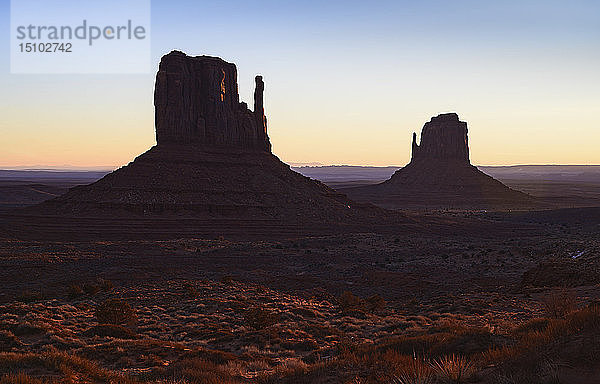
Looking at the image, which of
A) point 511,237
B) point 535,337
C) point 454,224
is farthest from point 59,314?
point 454,224

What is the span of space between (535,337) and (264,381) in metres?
6.21

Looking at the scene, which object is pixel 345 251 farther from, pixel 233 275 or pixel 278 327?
pixel 278 327

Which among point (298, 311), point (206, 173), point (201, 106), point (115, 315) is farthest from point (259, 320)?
point (201, 106)

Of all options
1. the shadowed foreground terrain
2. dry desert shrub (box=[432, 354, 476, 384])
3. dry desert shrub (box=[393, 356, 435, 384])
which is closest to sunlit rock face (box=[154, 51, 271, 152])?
the shadowed foreground terrain

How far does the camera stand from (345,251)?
51.6m

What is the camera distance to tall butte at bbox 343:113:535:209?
419 feet

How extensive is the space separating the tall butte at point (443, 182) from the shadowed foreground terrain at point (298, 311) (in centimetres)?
7195

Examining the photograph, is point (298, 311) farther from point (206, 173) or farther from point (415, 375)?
point (206, 173)

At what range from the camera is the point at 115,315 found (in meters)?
19.8

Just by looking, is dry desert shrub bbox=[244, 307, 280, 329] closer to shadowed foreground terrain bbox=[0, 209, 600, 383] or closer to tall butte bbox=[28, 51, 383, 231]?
shadowed foreground terrain bbox=[0, 209, 600, 383]

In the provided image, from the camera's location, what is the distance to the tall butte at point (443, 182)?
5032 inches

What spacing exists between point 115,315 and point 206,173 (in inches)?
2525

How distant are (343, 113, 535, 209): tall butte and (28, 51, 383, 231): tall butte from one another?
40273 mm

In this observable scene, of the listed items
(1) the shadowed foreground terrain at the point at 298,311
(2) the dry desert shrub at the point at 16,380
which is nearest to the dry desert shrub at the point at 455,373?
(1) the shadowed foreground terrain at the point at 298,311
